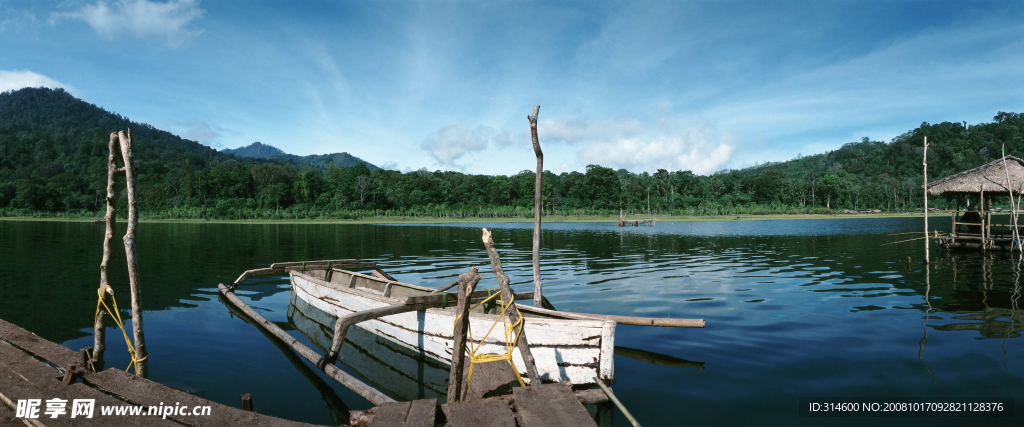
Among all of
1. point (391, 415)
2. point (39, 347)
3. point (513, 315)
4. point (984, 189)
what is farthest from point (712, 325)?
point (984, 189)

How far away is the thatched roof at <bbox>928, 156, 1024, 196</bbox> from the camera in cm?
2228

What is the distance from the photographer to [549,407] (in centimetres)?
457

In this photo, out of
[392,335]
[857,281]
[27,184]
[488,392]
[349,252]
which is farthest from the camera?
[27,184]

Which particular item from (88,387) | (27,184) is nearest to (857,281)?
(88,387)

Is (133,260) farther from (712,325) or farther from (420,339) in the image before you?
(712,325)

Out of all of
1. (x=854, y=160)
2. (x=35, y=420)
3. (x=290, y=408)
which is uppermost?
(x=854, y=160)

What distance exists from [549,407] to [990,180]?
29280mm

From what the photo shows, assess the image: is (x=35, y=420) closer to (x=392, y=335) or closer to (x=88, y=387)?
(x=88, y=387)

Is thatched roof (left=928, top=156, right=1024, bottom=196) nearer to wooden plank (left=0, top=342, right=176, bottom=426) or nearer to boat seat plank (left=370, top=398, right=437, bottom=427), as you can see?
boat seat plank (left=370, top=398, right=437, bottom=427)

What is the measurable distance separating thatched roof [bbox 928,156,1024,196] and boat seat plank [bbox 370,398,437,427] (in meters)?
29.0

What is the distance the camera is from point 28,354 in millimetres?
6418

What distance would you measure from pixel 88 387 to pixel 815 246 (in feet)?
111

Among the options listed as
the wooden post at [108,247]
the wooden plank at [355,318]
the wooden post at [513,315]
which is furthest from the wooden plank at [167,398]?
the wooden post at [513,315]

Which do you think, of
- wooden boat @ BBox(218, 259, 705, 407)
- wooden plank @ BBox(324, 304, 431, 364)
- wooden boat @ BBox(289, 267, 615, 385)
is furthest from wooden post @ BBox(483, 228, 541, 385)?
wooden plank @ BBox(324, 304, 431, 364)
